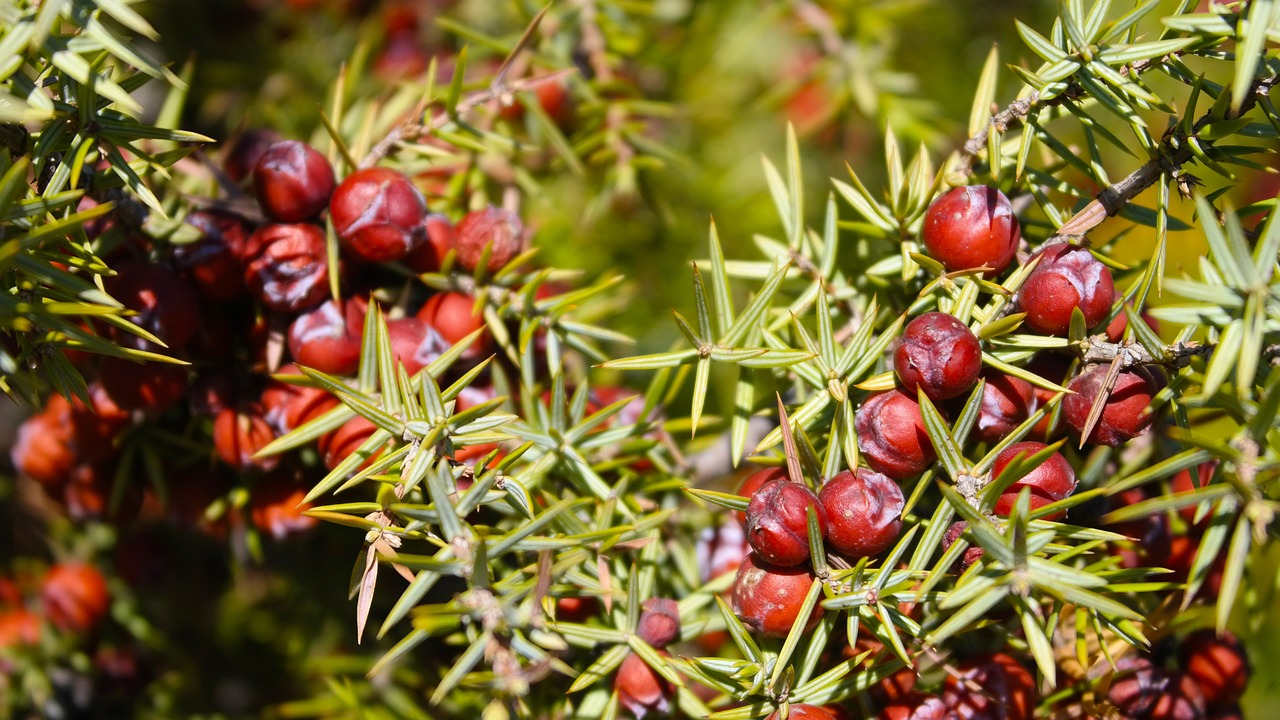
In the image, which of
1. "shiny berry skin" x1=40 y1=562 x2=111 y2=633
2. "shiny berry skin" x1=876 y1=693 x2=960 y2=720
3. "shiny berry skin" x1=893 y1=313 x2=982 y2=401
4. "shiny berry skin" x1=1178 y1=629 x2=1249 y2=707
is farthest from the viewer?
"shiny berry skin" x1=40 y1=562 x2=111 y2=633

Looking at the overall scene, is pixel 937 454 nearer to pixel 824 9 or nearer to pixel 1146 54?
pixel 1146 54

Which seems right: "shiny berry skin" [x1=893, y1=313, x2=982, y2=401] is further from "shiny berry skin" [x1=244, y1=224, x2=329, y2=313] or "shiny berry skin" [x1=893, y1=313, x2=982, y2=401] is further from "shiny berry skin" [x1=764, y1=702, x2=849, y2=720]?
"shiny berry skin" [x1=244, y1=224, x2=329, y2=313]

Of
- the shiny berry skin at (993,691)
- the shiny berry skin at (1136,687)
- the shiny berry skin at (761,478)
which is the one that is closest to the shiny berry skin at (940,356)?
the shiny berry skin at (761,478)

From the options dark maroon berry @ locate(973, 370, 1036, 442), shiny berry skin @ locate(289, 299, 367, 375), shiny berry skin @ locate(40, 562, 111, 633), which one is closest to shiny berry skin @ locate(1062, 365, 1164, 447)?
dark maroon berry @ locate(973, 370, 1036, 442)

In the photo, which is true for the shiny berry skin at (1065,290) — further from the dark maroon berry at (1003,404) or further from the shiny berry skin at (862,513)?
the shiny berry skin at (862,513)

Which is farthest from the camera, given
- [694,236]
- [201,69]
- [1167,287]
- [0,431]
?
[694,236]

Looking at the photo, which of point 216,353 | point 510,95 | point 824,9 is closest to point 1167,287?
point 510,95

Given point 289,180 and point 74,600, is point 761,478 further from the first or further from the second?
point 74,600
